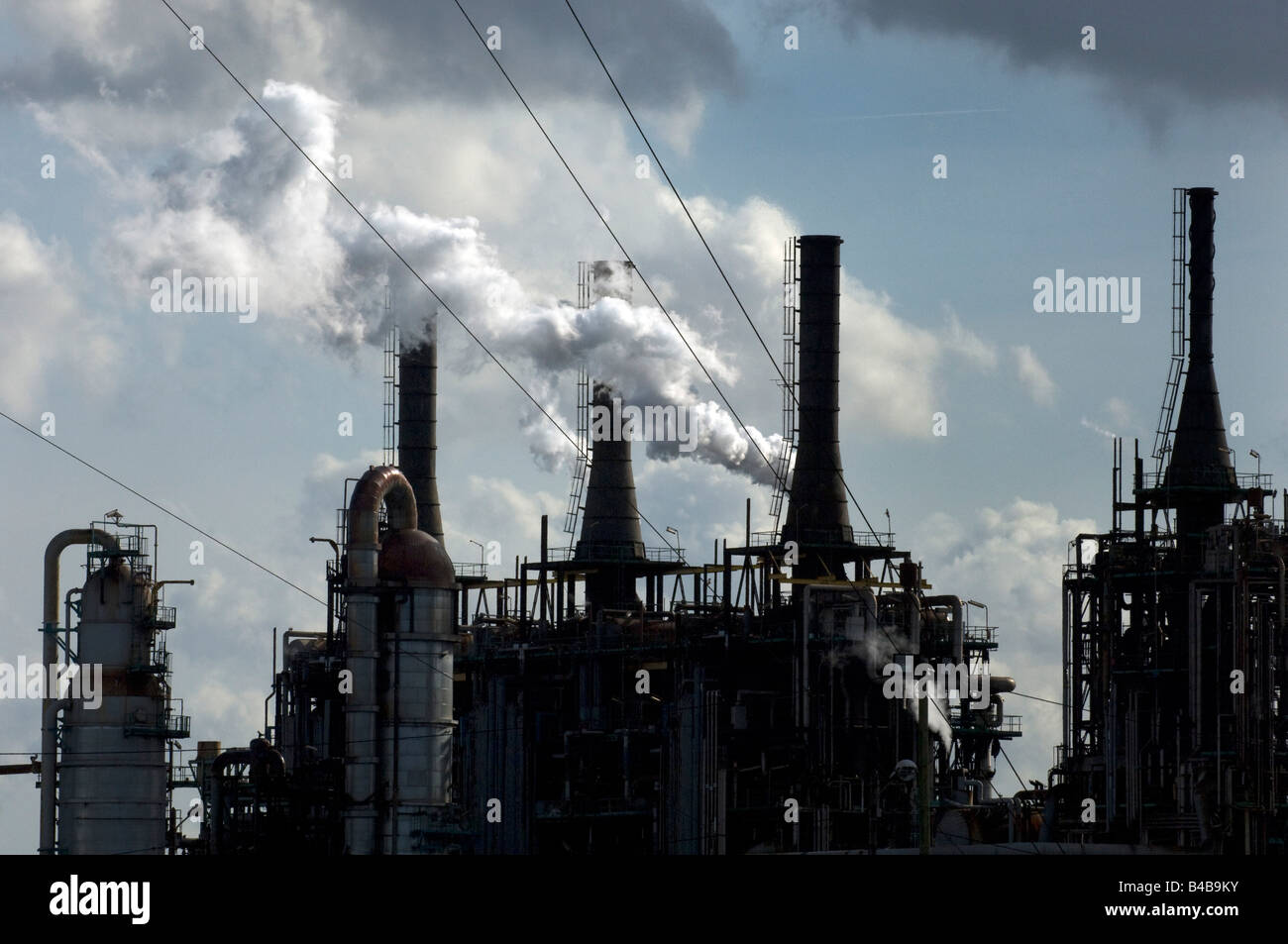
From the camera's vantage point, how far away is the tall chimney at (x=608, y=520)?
329 ft

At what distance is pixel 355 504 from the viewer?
8438 cm

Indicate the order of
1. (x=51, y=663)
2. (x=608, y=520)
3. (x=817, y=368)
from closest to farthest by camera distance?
(x=51, y=663)
(x=817, y=368)
(x=608, y=520)

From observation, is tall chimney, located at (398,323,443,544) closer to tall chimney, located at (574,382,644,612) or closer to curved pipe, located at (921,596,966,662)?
tall chimney, located at (574,382,644,612)

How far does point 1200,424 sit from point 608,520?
24182 mm

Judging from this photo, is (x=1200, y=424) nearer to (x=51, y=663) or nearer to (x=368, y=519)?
(x=368, y=519)

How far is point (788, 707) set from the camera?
87625mm

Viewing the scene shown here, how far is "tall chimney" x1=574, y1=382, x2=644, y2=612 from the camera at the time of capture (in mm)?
100375

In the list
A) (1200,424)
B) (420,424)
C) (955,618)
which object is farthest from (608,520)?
(1200,424)

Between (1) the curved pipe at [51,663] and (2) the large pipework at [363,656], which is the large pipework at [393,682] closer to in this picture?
(2) the large pipework at [363,656]

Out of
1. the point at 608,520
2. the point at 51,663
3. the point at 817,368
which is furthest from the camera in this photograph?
the point at 608,520

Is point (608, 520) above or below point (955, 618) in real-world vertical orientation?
above
